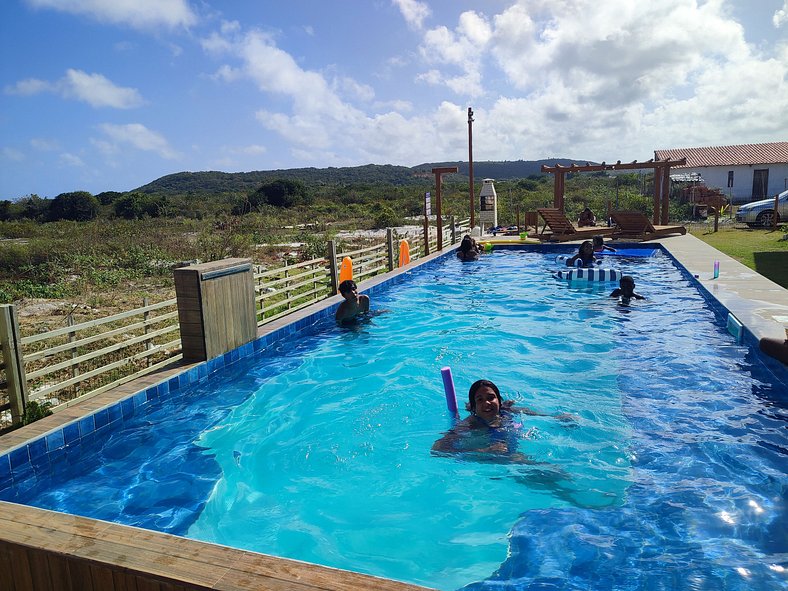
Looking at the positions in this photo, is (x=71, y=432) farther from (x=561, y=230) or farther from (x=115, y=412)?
(x=561, y=230)

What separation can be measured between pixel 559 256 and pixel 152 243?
37.4ft

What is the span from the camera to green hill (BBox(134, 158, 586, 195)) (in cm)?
8694

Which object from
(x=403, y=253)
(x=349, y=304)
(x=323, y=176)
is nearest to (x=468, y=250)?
(x=403, y=253)

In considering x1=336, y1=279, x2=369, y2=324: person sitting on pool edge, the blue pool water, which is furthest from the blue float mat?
x1=336, y1=279, x2=369, y2=324: person sitting on pool edge

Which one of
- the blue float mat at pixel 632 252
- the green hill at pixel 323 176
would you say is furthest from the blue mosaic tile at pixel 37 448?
the green hill at pixel 323 176

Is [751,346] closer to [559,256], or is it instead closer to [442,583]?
[442,583]

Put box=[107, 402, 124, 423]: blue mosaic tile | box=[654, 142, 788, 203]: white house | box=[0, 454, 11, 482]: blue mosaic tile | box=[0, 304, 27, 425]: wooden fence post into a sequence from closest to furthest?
1. box=[0, 454, 11, 482]: blue mosaic tile
2. box=[0, 304, 27, 425]: wooden fence post
3. box=[107, 402, 124, 423]: blue mosaic tile
4. box=[654, 142, 788, 203]: white house

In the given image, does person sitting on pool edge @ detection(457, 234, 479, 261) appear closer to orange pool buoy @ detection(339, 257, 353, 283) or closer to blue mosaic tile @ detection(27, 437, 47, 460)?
orange pool buoy @ detection(339, 257, 353, 283)

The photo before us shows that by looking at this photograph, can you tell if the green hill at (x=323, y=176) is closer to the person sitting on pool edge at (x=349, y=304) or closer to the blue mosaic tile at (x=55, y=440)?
the person sitting on pool edge at (x=349, y=304)

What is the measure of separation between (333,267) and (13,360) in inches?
265

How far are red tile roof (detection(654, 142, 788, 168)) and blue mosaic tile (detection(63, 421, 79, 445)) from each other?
3846 centimetres

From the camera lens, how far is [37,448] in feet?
15.2

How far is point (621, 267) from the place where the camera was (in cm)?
1493

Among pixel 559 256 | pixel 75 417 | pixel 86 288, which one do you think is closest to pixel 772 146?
Answer: pixel 559 256
